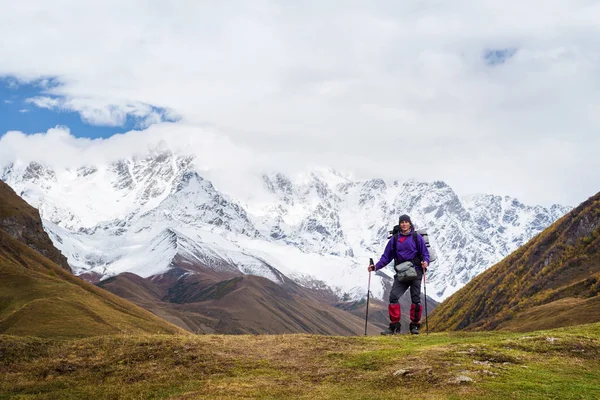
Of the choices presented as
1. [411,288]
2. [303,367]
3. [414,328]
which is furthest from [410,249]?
[303,367]

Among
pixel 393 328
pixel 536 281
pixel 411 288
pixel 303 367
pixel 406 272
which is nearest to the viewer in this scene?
pixel 303 367

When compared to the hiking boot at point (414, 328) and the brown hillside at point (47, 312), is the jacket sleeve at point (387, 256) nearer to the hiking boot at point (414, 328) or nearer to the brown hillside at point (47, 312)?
the hiking boot at point (414, 328)

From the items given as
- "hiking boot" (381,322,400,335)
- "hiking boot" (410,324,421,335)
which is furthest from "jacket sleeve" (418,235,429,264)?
"hiking boot" (381,322,400,335)

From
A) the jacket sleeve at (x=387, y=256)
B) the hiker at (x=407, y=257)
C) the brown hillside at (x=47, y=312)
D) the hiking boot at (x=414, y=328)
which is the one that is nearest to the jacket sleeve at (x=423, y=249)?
the hiker at (x=407, y=257)

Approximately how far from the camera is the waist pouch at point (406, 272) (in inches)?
1110

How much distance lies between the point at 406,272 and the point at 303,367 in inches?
303

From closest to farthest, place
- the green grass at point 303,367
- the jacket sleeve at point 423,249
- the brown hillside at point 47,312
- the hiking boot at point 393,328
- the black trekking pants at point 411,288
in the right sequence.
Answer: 1. the green grass at point 303,367
2. the jacket sleeve at point 423,249
3. the black trekking pants at point 411,288
4. the hiking boot at point 393,328
5. the brown hillside at point 47,312

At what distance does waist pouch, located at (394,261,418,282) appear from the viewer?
92.5ft

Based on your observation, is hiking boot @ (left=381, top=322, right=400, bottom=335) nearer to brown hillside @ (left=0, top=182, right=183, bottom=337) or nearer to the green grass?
the green grass

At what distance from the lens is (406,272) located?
2820cm

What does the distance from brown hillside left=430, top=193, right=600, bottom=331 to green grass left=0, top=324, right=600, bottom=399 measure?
138ft

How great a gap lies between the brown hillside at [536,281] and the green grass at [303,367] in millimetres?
41925

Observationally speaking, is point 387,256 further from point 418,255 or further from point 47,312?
point 47,312

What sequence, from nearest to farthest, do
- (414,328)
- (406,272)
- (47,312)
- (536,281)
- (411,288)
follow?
(406,272), (411,288), (414,328), (47,312), (536,281)
